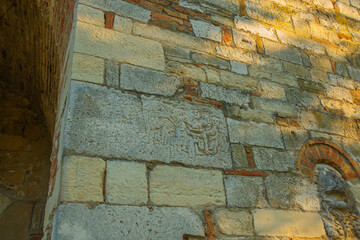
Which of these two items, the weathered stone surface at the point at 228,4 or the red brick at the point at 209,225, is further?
the weathered stone surface at the point at 228,4

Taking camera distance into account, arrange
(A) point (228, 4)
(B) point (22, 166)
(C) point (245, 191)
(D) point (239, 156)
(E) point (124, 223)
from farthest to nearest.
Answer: (B) point (22, 166)
(A) point (228, 4)
(D) point (239, 156)
(C) point (245, 191)
(E) point (124, 223)

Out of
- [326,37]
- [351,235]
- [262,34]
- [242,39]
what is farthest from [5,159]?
[326,37]

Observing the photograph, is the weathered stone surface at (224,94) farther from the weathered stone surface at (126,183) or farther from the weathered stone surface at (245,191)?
the weathered stone surface at (126,183)

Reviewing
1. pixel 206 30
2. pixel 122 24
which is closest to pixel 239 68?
pixel 206 30

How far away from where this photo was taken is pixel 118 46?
2.14m

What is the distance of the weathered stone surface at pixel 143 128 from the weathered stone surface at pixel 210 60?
42 centimetres

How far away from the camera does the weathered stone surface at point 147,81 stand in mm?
2044

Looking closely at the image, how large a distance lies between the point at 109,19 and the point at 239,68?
1.07 metres

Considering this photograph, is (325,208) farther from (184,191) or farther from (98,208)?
(98,208)

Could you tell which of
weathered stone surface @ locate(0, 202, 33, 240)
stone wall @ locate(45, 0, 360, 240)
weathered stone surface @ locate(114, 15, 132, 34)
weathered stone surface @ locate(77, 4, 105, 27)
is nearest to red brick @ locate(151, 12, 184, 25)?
stone wall @ locate(45, 0, 360, 240)

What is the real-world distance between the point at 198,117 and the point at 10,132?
2320 millimetres

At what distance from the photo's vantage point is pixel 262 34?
9.39ft

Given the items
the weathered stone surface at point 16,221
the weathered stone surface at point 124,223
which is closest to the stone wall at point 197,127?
the weathered stone surface at point 124,223

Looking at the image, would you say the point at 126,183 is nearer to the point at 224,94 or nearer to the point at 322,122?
the point at 224,94
